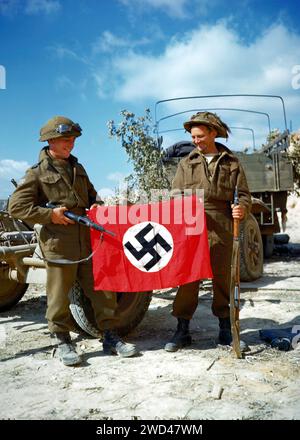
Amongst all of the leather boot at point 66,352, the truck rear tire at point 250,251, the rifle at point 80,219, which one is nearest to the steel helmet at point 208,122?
the rifle at point 80,219

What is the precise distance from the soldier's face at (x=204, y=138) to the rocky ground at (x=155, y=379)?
71.5 inches

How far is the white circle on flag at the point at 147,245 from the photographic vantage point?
149 inches

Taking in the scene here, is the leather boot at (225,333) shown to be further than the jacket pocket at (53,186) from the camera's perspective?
Yes

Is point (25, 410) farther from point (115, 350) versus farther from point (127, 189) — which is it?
point (127, 189)

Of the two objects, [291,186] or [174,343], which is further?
[291,186]

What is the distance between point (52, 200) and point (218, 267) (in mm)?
1583

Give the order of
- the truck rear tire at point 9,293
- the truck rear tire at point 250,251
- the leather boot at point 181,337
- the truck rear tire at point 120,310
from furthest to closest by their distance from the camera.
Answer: the truck rear tire at point 250,251 → the truck rear tire at point 9,293 → the truck rear tire at point 120,310 → the leather boot at point 181,337

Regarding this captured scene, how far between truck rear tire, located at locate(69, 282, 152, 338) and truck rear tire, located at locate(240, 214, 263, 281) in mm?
2979

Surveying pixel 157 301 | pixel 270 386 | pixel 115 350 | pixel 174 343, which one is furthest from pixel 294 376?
pixel 157 301

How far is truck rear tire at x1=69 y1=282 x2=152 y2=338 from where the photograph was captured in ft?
13.0

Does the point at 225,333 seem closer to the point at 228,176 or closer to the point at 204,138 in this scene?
the point at 228,176

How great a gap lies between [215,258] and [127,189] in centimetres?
444

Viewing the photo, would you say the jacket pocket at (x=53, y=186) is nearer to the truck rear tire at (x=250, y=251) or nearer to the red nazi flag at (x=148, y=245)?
the red nazi flag at (x=148, y=245)

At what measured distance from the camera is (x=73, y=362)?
348cm
